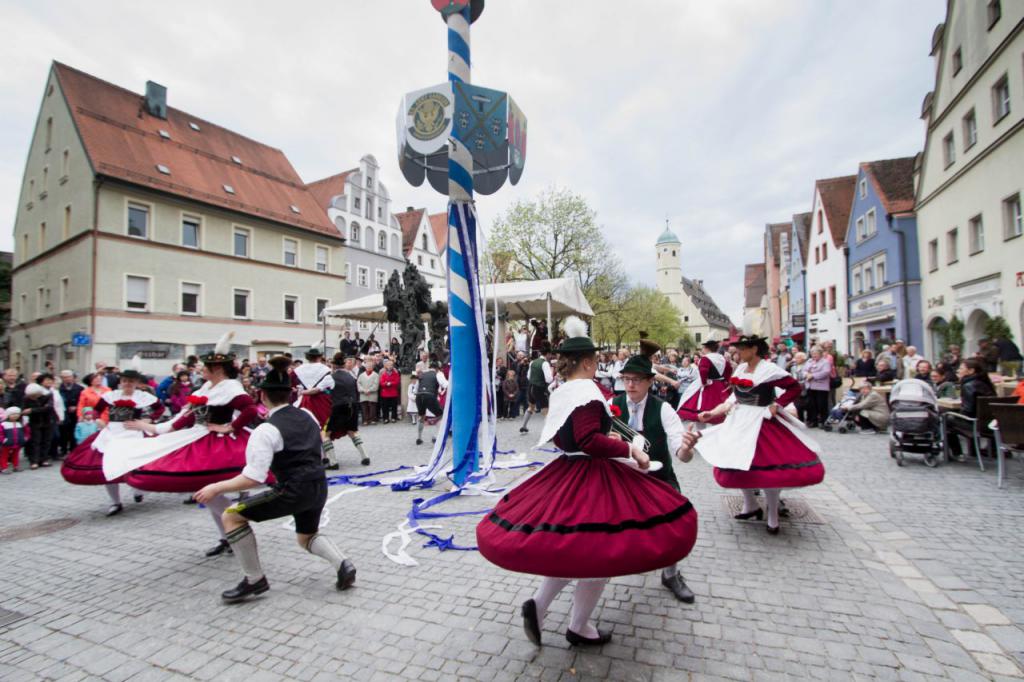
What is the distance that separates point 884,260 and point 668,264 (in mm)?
81190

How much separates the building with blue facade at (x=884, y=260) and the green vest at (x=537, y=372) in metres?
17.4

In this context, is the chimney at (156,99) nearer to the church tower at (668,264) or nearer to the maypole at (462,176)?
the maypole at (462,176)

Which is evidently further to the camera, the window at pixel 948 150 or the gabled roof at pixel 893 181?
the gabled roof at pixel 893 181

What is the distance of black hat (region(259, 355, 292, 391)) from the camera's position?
4018 mm

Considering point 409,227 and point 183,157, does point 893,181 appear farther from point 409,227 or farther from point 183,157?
point 183,157

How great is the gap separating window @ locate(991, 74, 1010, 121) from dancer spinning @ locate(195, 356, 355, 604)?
22260mm

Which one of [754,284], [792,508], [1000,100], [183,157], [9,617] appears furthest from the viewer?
[754,284]

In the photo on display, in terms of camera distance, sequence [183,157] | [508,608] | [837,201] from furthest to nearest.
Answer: [837,201] → [183,157] → [508,608]

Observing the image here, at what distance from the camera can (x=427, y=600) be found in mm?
3900

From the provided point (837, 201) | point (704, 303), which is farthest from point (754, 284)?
point (837, 201)

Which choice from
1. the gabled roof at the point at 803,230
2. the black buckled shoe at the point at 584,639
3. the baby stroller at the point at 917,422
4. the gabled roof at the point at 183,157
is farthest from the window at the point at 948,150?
the gabled roof at the point at 183,157

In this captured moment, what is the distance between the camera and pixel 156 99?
96.1ft

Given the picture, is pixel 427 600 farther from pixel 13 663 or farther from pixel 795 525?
pixel 795 525

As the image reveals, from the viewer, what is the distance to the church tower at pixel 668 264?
103 meters
